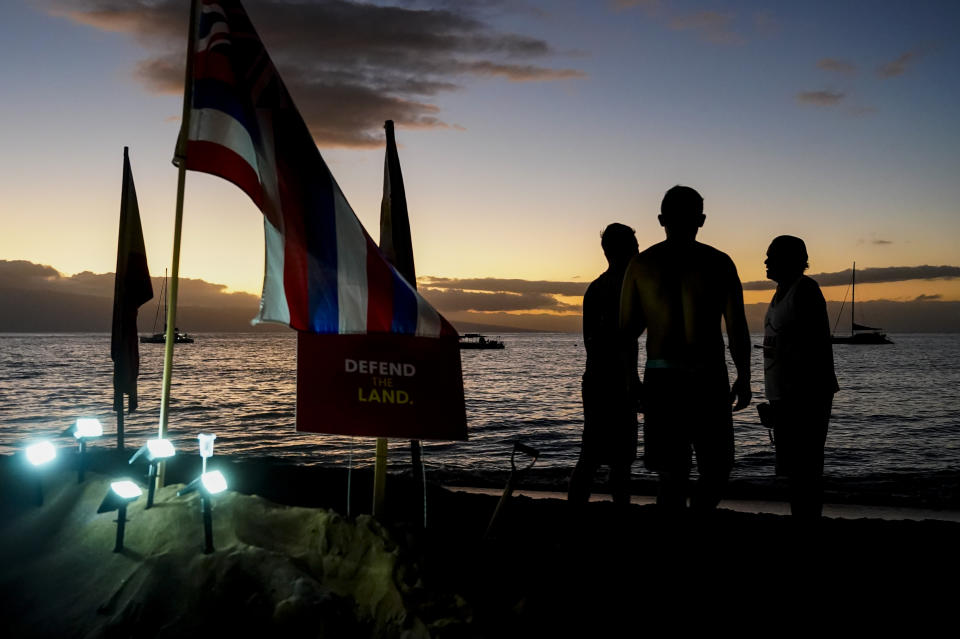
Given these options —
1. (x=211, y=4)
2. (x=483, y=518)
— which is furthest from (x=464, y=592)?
(x=211, y=4)

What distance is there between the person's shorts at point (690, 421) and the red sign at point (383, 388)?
3.62 ft

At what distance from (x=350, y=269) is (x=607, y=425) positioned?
6.73 ft

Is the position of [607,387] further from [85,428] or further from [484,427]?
[484,427]

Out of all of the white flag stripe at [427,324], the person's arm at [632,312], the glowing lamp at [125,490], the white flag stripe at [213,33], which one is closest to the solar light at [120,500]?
the glowing lamp at [125,490]

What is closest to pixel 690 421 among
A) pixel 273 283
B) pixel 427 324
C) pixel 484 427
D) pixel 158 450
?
pixel 427 324

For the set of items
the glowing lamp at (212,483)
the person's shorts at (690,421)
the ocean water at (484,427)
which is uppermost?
the person's shorts at (690,421)

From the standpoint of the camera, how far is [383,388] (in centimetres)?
354

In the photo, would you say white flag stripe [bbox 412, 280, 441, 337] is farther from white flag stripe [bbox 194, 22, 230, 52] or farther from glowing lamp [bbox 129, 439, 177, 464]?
white flag stripe [bbox 194, 22, 230, 52]

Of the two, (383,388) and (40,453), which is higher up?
(383,388)

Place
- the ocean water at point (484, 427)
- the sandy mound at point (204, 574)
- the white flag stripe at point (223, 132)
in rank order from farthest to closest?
the ocean water at point (484, 427) → the white flag stripe at point (223, 132) → the sandy mound at point (204, 574)

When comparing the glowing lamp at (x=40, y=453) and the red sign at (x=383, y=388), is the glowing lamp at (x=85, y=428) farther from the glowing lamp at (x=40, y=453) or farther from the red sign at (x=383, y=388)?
the red sign at (x=383, y=388)

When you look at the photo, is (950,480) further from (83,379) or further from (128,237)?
(83,379)

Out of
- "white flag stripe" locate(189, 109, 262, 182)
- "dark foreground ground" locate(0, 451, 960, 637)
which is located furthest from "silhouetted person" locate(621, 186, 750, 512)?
"white flag stripe" locate(189, 109, 262, 182)

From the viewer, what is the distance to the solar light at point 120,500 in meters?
3.35
